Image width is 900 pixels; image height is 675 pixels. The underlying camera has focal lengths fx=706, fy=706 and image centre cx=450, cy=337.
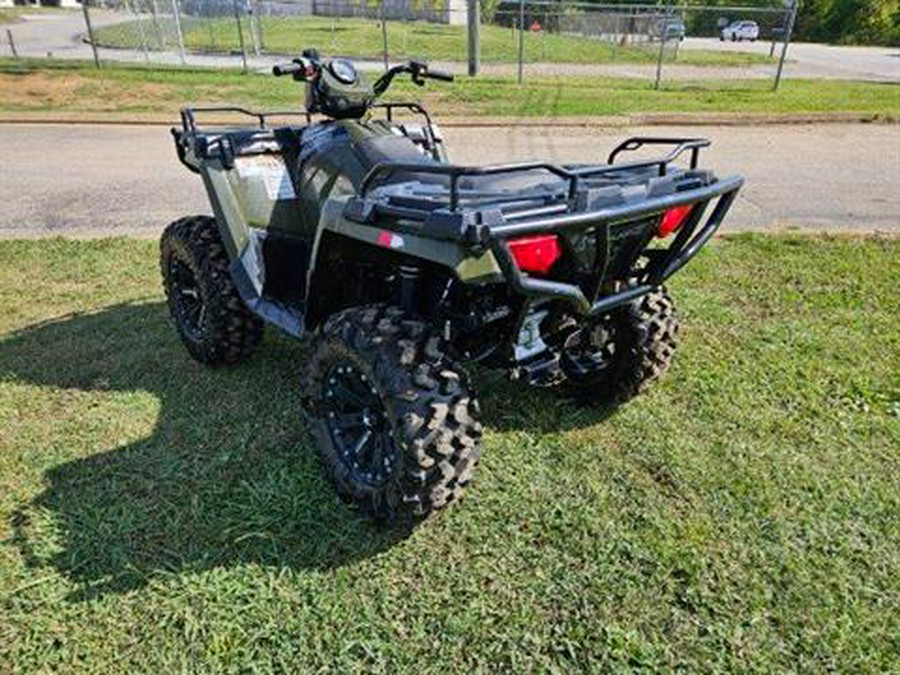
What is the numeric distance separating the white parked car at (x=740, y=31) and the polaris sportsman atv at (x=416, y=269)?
134 ft

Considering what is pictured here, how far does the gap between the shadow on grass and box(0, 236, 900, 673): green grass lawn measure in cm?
1

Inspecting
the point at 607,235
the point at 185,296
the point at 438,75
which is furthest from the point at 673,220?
the point at 185,296

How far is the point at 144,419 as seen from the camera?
3373 millimetres

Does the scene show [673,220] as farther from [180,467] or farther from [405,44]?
[405,44]

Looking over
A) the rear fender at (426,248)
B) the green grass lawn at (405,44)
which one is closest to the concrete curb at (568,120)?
the rear fender at (426,248)

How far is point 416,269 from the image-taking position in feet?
8.34

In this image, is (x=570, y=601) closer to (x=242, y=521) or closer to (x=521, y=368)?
(x=521, y=368)

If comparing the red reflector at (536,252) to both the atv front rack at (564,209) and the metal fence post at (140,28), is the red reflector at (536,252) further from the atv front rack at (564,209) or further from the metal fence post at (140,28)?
the metal fence post at (140,28)

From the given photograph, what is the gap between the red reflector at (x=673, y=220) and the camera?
2.53 meters

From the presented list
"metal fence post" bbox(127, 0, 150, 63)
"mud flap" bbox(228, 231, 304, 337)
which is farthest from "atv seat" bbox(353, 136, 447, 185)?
"metal fence post" bbox(127, 0, 150, 63)

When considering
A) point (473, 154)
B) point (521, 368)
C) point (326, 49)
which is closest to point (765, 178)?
point (473, 154)

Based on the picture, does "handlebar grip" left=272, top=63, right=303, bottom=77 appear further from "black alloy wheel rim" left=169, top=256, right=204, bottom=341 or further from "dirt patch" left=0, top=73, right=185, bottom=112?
"dirt patch" left=0, top=73, right=185, bottom=112

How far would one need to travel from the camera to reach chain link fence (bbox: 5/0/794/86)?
58.7 ft

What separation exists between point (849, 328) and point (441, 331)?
3.07 meters
